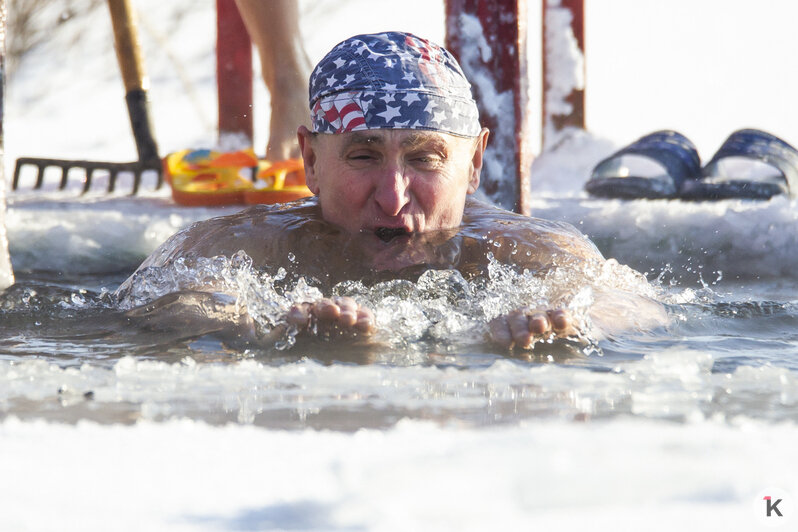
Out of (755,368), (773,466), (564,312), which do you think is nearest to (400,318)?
(564,312)

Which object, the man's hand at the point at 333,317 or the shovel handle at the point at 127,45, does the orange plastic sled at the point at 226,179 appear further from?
the man's hand at the point at 333,317

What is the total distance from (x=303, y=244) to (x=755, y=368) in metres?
1.19

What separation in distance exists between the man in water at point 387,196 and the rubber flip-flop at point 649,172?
9.66 feet

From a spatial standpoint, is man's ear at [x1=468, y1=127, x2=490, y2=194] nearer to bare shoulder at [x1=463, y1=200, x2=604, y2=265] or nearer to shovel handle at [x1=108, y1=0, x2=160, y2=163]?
bare shoulder at [x1=463, y1=200, x2=604, y2=265]

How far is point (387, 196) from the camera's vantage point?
7.72 feet

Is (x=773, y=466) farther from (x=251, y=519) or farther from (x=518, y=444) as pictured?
(x=251, y=519)

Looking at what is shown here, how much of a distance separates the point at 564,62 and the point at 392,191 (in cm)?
476

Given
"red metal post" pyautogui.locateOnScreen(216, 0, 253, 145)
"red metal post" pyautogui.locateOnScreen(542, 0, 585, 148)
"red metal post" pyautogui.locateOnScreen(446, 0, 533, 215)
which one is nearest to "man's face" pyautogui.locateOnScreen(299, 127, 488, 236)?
"red metal post" pyautogui.locateOnScreen(446, 0, 533, 215)

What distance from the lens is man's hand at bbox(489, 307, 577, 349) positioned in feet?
6.26

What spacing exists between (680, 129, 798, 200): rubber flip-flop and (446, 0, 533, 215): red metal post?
2.20m

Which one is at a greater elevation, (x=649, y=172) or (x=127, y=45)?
(x=127, y=45)

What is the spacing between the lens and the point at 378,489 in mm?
1075

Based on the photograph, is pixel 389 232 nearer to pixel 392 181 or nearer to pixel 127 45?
pixel 392 181

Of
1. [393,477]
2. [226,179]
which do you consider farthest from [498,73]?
[393,477]
